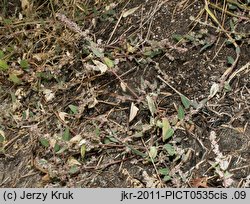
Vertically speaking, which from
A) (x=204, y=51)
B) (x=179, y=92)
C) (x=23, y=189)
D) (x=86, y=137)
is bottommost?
(x=23, y=189)

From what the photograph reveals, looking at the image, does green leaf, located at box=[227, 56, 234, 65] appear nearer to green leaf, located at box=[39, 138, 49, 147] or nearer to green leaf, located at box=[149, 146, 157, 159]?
green leaf, located at box=[149, 146, 157, 159]

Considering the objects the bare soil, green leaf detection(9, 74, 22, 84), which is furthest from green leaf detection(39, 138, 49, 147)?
green leaf detection(9, 74, 22, 84)

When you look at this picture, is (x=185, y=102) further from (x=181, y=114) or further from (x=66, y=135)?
(x=66, y=135)

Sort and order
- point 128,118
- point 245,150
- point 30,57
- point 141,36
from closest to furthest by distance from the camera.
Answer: point 245,150
point 128,118
point 141,36
point 30,57

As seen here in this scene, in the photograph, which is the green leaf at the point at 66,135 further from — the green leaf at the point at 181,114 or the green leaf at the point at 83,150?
the green leaf at the point at 181,114

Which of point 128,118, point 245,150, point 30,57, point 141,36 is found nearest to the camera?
point 245,150

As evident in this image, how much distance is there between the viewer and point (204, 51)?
6.86ft

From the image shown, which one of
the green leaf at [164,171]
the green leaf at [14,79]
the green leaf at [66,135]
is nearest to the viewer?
the green leaf at [164,171]

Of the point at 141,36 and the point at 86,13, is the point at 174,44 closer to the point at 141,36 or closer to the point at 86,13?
the point at 141,36


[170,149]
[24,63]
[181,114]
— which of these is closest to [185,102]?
[181,114]

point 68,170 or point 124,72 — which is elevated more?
point 124,72

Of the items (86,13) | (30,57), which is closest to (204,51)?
(86,13)

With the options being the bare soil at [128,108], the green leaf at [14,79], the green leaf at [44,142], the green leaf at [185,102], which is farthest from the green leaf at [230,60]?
the green leaf at [14,79]

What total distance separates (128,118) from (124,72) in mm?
219
